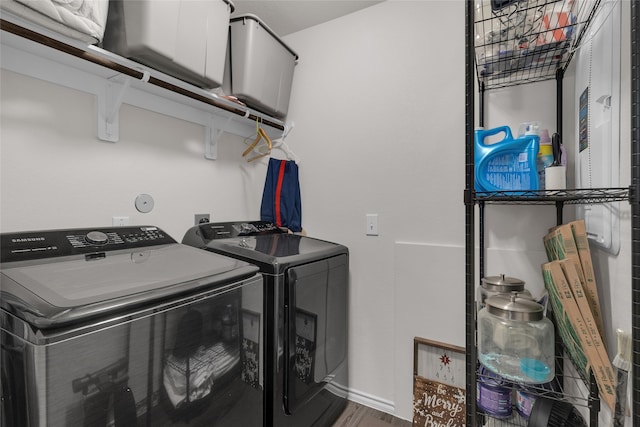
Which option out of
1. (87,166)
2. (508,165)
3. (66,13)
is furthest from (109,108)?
(508,165)

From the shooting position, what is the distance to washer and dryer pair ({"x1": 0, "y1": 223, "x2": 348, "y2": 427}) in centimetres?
71

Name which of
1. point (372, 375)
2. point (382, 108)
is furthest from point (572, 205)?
point (372, 375)

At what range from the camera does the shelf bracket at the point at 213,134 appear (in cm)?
196

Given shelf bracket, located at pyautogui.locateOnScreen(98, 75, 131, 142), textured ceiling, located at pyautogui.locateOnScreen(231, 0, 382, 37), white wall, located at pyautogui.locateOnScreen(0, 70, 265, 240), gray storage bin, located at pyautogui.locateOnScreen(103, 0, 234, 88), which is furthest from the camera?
textured ceiling, located at pyautogui.locateOnScreen(231, 0, 382, 37)

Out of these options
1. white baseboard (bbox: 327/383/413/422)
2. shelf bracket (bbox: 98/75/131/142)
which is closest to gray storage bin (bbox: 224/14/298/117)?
shelf bracket (bbox: 98/75/131/142)

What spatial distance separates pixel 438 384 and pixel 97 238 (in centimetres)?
187

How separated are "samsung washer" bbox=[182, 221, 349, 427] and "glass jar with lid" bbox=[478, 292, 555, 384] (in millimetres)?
828

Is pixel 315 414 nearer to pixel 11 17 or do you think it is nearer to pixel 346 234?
pixel 346 234

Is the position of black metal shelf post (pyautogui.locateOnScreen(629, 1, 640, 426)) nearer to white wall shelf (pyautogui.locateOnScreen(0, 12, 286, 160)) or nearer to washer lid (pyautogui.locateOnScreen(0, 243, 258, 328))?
washer lid (pyautogui.locateOnScreen(0, 243, 258, 328))

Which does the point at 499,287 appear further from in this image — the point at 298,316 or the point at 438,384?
the point at 298,316

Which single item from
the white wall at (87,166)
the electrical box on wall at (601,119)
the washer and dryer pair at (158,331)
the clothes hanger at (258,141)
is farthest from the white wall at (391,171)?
the white wall at (87,166)

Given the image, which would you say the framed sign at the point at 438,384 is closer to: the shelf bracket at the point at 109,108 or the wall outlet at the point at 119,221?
the wall outlet at the point at 119,221

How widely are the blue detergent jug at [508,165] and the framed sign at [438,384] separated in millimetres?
978

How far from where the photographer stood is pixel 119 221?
58.9 inches
